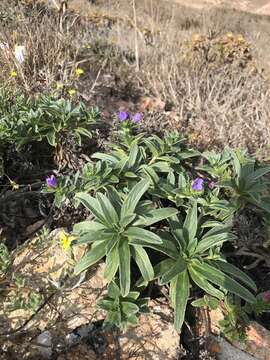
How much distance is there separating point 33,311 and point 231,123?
8.23 ft

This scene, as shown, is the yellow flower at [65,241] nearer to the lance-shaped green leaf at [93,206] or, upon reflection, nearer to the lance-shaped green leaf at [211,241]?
the lance-shaped green leaf at [93,206]

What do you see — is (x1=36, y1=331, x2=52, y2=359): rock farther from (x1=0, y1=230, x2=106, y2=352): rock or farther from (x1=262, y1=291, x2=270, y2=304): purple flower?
(x1=262, y1=291, x2=270, y2=304): purple flower

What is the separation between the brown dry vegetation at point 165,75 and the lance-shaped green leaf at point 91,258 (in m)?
1.61

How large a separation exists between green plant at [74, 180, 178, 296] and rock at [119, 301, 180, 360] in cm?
27

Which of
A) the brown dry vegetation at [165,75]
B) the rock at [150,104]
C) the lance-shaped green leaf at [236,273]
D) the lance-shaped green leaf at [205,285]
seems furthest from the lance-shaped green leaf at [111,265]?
the rock at [150,104]

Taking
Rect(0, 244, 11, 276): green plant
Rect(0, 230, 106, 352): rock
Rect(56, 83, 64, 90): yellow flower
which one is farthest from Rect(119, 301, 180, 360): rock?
Rect(56, 83, 64, 90): yellow flower

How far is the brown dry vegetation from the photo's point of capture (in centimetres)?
359

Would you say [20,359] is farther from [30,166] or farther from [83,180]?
[30,166]

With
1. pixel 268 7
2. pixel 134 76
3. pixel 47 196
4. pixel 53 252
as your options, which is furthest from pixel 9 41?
pixel 268 7

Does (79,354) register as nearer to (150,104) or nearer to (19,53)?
(19,53)

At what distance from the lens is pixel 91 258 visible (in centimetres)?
190

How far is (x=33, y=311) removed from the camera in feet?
6.23

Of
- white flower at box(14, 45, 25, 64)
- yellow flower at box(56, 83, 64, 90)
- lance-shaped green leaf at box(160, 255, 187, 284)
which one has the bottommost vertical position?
lance-shaped green leaf at box(160, 255, 187, 284)

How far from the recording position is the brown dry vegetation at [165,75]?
141 inches
